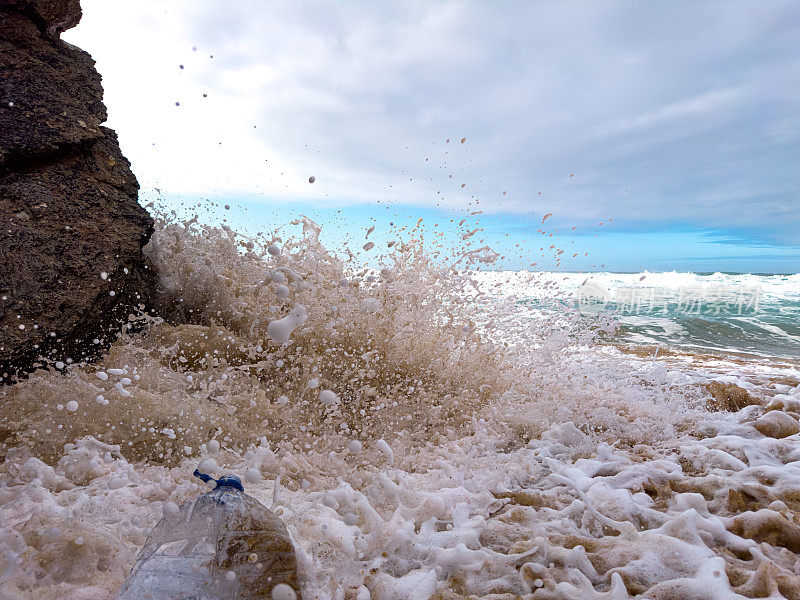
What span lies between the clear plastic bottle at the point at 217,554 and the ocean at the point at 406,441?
13 cm

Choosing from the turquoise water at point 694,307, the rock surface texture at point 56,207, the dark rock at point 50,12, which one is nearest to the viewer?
the rock surface texture at point 56,207

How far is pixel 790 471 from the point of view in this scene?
2.32 m

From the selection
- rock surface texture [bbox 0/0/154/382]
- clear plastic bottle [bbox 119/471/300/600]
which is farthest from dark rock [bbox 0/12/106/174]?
clear plastic bottle [bbox 119/471/300/600]

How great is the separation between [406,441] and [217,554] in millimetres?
1579

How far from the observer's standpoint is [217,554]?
4.79ft

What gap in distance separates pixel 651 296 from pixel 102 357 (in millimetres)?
16227

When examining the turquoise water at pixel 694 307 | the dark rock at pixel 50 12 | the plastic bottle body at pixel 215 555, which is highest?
the dark rock at pixel 50 12

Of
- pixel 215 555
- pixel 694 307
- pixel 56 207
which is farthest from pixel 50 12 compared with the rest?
pixel 694 307

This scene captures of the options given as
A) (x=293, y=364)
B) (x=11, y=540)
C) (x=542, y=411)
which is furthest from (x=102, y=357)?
(x=542, y=411)

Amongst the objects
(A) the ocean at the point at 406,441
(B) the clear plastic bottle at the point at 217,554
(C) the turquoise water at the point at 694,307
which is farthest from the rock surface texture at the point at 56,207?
(C) the turquoise water at the point at 694,307

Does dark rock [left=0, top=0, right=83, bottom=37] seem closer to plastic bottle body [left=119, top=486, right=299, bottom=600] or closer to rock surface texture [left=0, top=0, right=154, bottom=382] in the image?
rock surface texture [left=0, top=0, right=154, bottom=382]

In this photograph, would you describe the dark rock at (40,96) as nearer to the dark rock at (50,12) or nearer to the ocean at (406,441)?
the dark rock at (50,12)

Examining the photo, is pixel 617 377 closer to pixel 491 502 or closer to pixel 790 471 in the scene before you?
pixel 790 471

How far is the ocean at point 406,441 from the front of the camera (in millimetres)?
1673
